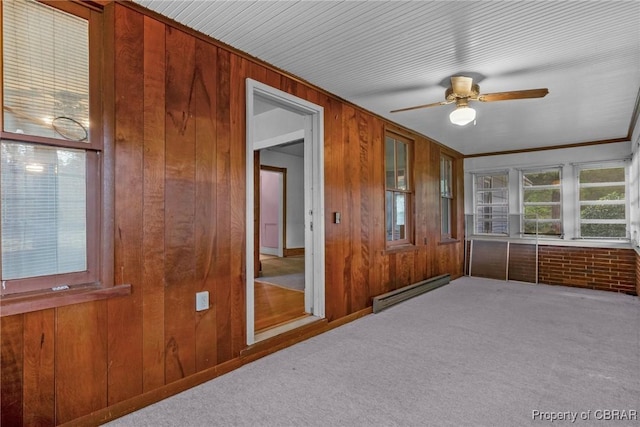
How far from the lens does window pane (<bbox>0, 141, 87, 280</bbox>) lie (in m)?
1.61

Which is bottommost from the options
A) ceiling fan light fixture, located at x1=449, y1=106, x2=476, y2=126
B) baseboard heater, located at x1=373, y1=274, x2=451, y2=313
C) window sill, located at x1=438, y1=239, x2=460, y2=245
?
baseboard heater, located at x1=373, y1=274, x2=451, y2=313

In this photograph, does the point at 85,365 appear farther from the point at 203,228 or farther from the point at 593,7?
the point at 593,7

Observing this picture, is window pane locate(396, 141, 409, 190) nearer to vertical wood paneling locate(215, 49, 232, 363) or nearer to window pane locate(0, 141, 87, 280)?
vertical wood paneling locate(215, 49, 232, 363)

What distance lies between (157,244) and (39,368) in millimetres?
804

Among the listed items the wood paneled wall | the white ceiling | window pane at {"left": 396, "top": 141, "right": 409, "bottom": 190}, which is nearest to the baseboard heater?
window pane at {"left": 396, "top": 141, "right": 409, "bottom": 190}

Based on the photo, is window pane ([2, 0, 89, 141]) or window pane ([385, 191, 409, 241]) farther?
window pane ([385, 191, 409, 241])

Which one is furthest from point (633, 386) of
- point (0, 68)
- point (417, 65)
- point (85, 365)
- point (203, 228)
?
point (0, 68)

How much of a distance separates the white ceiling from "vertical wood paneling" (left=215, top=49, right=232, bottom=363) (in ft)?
1.00

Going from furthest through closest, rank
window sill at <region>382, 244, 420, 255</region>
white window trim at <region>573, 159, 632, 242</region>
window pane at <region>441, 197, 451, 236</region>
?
window pane at <region>441, 197, 451, 236</region> < white window trim at <region>573, 159, 632, 242</region> < window sill at <region>382, 244, 420, 255</region>

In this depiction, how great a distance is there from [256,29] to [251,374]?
2.38m

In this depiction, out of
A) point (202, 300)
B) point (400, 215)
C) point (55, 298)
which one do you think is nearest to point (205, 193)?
point (202, 300)

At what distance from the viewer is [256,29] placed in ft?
7.17

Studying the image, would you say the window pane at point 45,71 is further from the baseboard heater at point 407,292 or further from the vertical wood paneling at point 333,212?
the baseboard heater at point 407,292

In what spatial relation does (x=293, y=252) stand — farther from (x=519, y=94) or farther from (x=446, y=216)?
(x=519, y=94)
